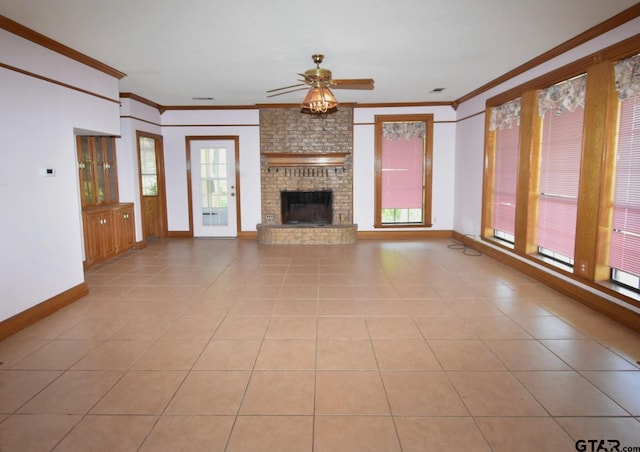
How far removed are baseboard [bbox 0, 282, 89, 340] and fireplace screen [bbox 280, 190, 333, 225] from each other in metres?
4.10

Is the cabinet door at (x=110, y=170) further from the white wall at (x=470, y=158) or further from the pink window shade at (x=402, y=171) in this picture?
the white wall at (x=470, y=158)

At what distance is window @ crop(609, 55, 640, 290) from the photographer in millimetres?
3324

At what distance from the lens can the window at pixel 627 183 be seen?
10.9ft

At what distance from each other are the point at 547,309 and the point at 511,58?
10.0 feet

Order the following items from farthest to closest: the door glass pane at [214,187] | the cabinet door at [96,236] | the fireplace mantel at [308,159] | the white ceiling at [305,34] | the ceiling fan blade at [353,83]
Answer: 1. the door glass pane at [214,187]
2. the fireplace mantel at [308,159]
3. the cabinet door at [96,236]
4. the ceiling fan blade at [353,83]
5. the white ceiling at [305,34]

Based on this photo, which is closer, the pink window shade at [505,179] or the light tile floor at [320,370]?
the light tile floor at [320,370]

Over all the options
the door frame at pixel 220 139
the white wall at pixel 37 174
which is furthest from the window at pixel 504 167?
the white wall at pixel 37 174

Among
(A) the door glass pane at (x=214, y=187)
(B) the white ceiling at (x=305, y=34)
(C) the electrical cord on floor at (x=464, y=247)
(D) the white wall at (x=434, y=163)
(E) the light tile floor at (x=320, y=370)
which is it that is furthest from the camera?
(A) the door glass pane at (x=214, y=187)

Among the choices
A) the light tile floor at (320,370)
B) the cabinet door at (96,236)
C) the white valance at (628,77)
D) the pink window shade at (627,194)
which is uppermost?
the white valance at (628,77)

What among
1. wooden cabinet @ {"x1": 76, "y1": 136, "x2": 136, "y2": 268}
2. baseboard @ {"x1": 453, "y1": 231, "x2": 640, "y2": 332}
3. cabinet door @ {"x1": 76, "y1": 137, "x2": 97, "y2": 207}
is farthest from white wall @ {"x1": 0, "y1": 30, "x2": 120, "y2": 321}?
baseboard @ {"x1": 453, "y1": 231, "x2": 640, "y2": 332}

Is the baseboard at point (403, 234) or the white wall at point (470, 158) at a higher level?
the white wall at point (470, 158)

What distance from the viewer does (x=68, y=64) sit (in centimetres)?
414

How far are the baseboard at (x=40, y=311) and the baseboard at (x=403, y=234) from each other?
16.8ft

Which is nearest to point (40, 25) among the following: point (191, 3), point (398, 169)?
point (191, 3)
